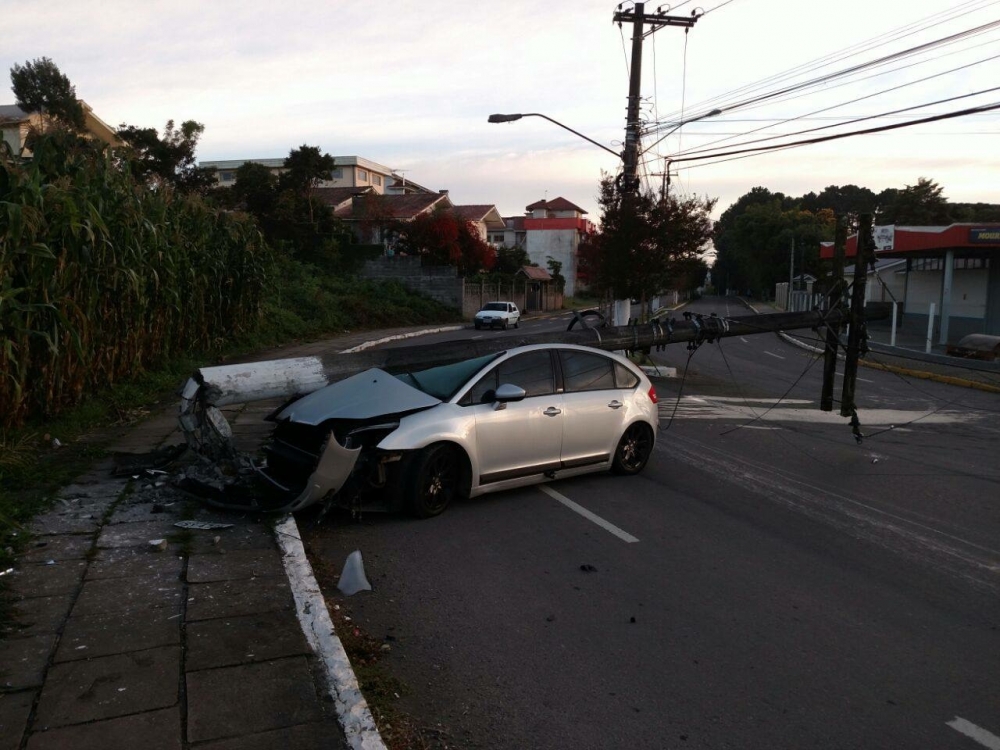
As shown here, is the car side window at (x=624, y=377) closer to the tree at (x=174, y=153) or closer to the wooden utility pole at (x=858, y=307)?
the wooden utility pole at (x=858, y=307)

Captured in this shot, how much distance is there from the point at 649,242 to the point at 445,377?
14046 mm

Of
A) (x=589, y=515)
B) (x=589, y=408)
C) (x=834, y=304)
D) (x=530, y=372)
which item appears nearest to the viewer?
(x=589, y=515)

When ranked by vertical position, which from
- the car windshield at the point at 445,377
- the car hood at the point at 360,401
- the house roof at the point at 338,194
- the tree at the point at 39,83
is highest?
the tree at the point at 39,83

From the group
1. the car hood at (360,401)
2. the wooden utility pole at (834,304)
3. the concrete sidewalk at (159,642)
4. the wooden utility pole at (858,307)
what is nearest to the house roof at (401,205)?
the wooden utility pole at (834,304)

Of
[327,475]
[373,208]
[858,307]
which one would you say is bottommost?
[327,475]

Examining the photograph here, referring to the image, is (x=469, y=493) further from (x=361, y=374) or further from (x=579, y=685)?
(x=579, y=685)

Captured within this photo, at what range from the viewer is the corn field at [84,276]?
8859mm

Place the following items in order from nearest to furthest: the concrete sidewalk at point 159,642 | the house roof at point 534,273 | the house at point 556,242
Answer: the concrete sidewalk at point 159,642
the house roof at point 534,273
the house at point 556,242

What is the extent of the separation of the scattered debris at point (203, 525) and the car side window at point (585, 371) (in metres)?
3.56

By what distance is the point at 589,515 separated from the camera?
25.5 feet

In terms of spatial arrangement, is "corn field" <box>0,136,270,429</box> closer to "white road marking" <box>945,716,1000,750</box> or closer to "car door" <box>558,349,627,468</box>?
"car door" <box>558,349,627,468</box>

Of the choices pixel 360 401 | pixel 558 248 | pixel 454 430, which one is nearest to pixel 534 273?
pixel 558 248

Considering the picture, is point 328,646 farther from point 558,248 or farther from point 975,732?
point 558,248

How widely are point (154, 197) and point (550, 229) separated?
69.4 metres
